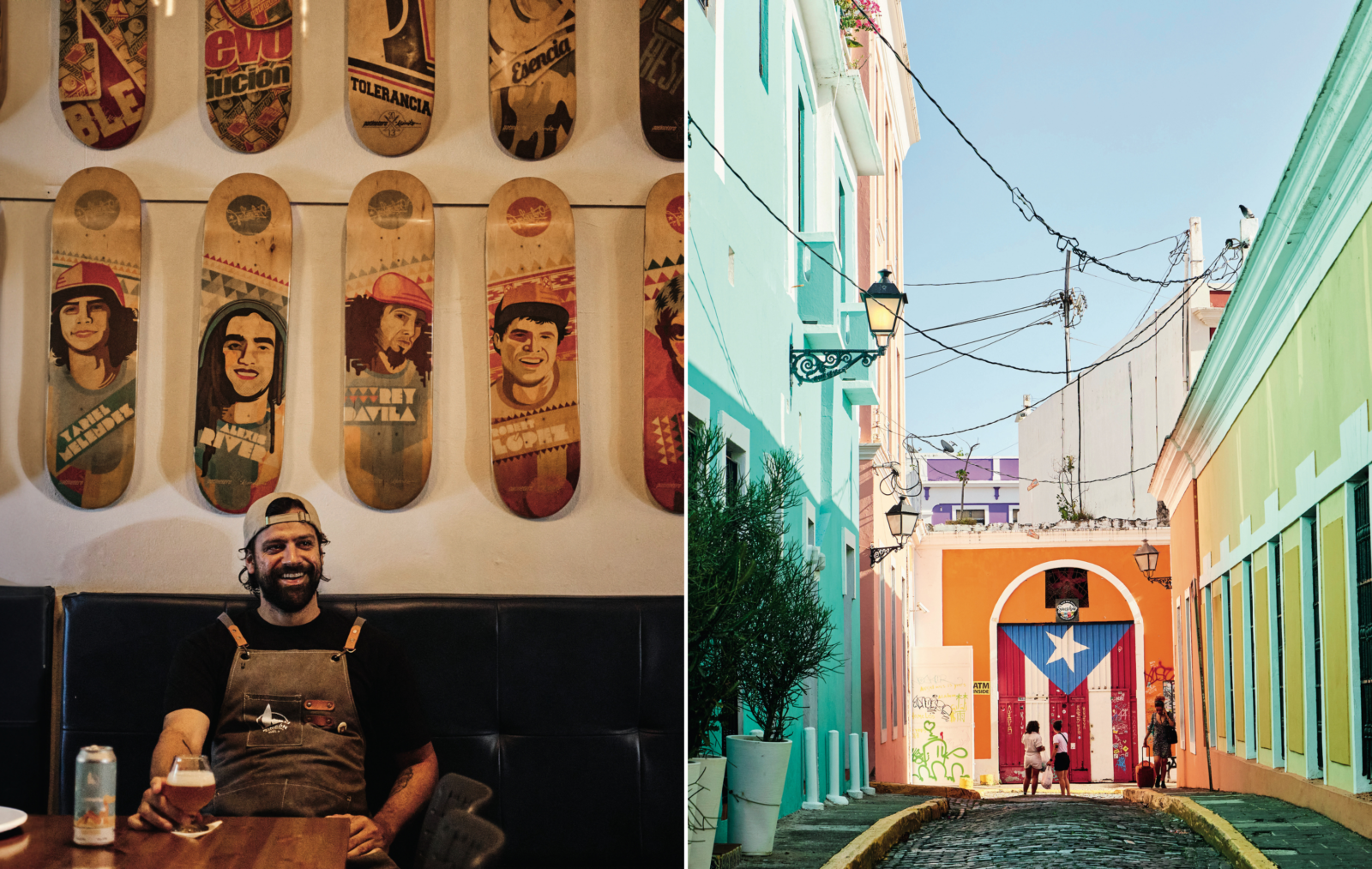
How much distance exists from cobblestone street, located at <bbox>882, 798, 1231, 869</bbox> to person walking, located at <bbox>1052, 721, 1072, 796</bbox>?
0.03 meters

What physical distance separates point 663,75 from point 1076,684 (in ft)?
6.46

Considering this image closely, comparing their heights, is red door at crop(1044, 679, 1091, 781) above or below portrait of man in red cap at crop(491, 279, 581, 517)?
below

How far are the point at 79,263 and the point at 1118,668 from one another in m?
2.44

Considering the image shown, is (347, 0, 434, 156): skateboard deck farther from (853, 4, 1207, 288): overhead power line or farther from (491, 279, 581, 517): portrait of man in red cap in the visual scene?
(853, 4, 1207, 288): overhead power line

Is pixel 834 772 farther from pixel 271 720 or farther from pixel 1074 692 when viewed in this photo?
pixel 271 720

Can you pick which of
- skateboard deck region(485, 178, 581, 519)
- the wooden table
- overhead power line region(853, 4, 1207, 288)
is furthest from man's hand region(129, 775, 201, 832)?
overhead power line region(853, 4, 1207, 288)

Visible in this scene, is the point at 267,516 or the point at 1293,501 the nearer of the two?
the point at 267,516

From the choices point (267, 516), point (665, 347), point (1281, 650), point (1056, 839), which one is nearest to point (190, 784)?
point (267, 516)

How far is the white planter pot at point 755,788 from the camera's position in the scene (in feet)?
8.24

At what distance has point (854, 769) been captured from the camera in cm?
254

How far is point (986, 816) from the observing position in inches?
102

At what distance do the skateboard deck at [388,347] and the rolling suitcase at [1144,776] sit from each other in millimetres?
1891

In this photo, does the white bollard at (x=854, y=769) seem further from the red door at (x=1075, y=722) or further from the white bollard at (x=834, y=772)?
the red door at (x=1075, y=722)

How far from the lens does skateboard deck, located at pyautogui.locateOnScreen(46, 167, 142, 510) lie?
1995 mm
